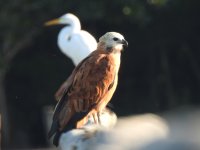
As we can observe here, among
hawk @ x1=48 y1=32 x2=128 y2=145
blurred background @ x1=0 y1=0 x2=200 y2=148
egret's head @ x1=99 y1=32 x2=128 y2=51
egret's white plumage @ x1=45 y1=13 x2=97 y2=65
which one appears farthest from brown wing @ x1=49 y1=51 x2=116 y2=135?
blurred background @ x1=0 y1=0 x2=200 y2=148

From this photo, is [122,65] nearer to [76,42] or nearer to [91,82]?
[76,42]

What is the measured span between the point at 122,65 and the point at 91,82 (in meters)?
11.7

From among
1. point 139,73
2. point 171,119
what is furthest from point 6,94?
point 171,119

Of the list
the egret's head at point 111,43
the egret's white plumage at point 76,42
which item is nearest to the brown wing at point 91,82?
the egret's head at point 111,43

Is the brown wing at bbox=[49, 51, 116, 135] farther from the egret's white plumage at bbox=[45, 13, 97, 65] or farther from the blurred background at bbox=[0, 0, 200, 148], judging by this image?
the blurred background at bbox=[0, 0, 200, 148]

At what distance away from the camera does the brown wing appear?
667cm

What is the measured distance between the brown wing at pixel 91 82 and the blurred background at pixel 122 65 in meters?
8.78

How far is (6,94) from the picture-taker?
61.8 feet

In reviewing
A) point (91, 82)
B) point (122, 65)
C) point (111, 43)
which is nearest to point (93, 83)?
point (91, 82)

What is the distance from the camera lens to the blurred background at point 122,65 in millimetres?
16297

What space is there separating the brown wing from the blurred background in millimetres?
8778

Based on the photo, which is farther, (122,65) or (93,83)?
(122,65)

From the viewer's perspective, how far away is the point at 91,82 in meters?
6.83

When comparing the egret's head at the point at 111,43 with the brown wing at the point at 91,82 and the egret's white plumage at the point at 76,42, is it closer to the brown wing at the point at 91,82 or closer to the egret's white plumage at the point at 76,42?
the brown wing at the point at 91,82
